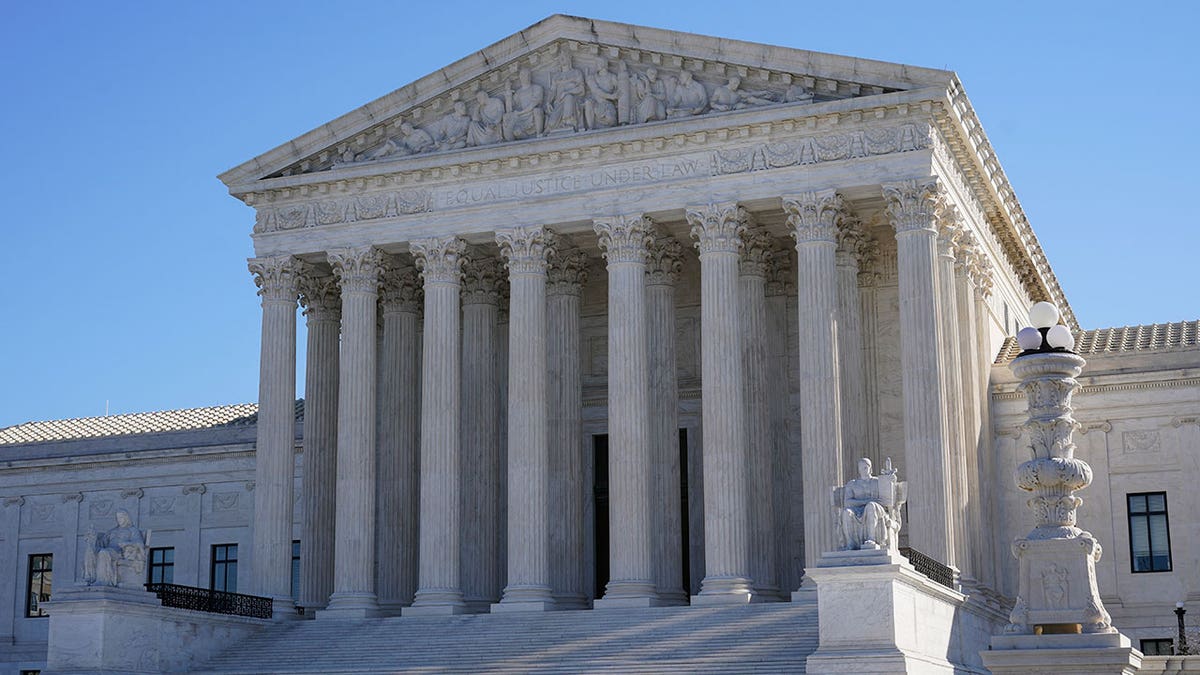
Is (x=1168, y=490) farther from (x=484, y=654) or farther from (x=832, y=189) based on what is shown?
(x=484, y=654)

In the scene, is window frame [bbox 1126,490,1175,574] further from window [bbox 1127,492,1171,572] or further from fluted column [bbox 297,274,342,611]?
fluted column [bbox 297,274,342,611]

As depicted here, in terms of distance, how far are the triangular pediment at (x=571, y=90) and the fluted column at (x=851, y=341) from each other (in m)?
4.09

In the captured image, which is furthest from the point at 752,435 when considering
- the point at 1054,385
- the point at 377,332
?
the point at 1054,385

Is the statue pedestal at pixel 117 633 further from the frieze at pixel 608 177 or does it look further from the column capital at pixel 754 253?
the column capital at pixel 754 253

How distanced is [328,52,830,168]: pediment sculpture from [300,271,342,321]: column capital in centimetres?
390

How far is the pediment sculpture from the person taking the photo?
4162 centimetres

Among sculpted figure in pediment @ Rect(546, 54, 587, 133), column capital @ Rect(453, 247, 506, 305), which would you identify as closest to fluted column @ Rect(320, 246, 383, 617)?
column capital @ Rect(453, 247, 506, 305)

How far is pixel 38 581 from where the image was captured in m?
57.2

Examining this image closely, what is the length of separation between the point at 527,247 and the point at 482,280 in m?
4.30

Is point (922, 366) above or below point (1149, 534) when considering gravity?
above

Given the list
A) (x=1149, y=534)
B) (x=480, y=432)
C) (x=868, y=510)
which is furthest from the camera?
(x=480, y=432)

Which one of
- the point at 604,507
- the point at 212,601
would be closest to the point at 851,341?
the point at 604,507

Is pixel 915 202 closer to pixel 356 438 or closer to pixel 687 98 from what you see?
pixel 687 98

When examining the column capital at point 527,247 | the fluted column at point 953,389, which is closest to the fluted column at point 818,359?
the fluted column at point 953,389
